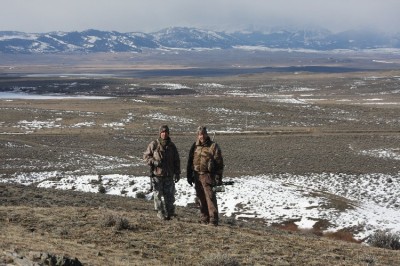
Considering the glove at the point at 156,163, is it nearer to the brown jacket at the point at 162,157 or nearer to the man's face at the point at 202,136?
the brown jacket at the point at 162,157

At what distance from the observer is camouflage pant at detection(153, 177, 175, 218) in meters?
10.6

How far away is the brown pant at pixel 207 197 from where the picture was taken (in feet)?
34.0

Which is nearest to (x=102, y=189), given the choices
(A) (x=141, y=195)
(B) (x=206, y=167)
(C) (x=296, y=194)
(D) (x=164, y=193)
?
(A) (x=141, y=195)

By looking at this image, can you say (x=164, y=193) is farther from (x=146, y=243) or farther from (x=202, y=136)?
(x=146, y=243)

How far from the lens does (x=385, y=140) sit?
37.2m

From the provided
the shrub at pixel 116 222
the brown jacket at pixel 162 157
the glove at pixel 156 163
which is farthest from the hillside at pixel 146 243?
the glove at pixel 156 163

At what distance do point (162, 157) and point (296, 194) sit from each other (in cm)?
1375

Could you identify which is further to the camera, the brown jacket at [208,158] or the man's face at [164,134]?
the man's face at [164,134]

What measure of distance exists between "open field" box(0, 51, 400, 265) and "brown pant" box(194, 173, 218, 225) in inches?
13.3

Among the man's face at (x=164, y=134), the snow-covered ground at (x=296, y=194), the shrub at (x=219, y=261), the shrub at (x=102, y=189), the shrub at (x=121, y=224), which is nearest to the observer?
the shrub at (x=219, y=261)

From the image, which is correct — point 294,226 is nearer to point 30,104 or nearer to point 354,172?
point 354,172

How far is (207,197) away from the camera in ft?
34.4

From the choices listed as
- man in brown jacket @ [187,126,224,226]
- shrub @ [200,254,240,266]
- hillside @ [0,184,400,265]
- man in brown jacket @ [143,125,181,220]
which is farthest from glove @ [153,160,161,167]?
shrub @ [200,254,240,266]

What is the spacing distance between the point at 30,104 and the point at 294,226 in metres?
50.0
